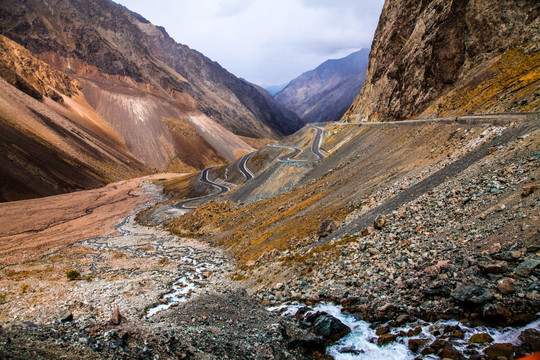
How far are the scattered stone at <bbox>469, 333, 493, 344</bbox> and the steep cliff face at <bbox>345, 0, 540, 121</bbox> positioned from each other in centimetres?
2226

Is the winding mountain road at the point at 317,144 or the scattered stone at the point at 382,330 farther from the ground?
the winding mountain road at the point at 317,144

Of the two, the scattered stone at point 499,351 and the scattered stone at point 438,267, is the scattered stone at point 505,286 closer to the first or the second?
the scattered stone at point 499,351

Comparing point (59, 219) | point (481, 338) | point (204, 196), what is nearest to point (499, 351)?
point (481, 338)

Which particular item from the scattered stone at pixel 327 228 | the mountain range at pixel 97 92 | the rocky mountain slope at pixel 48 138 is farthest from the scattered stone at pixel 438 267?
the mountain range at pixel 97 92

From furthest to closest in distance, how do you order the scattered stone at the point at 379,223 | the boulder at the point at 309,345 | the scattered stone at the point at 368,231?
the scattered stone at the point at 368,231 → the scattered stone at the point at 379,223 → the boulder at the point at 309,345

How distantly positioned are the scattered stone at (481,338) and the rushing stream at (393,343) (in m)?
0.12

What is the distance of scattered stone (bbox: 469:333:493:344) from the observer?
8.17m

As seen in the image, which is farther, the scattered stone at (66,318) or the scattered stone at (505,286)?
the scattered stone at (66,318)

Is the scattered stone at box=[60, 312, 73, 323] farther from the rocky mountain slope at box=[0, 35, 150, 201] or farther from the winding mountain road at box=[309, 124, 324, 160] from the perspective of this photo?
the rocky mountain slope at box=[0, 35, 150, 201]

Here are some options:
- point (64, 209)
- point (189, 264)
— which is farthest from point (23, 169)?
point (189, 264)

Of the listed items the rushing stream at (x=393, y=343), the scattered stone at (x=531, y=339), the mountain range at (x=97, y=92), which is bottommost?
the rushing stream at (x=393, y=343)

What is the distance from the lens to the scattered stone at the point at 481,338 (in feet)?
26.8

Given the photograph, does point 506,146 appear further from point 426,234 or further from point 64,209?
point 64,209

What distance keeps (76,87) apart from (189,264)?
505 ft
